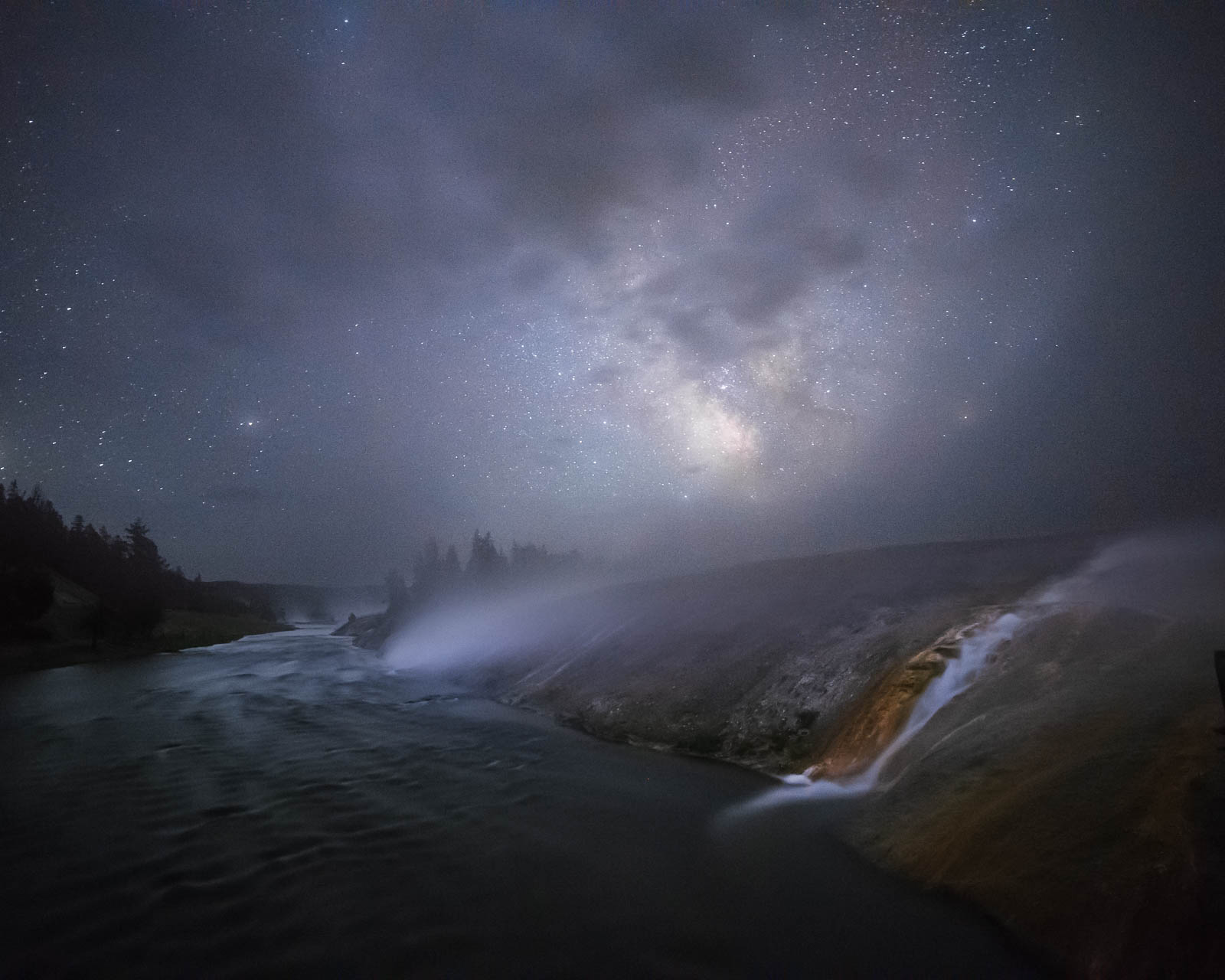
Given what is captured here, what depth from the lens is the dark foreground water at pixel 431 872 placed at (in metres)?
7.75

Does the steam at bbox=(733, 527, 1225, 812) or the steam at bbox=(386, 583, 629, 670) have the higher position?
the steam at bbox=(733, 527, 1225, 812)

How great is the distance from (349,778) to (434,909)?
928 cm

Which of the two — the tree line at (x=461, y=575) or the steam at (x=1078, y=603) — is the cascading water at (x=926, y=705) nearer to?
the steam at (x=1078, y=603)

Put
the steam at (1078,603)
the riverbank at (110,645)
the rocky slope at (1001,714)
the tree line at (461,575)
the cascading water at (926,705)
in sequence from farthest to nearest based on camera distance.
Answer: the tree line at (461,575)
the riverbank at (110,645)
the steam at (1078,603)
the cascading water at (926,705)
the rocky slope at (1001,714)

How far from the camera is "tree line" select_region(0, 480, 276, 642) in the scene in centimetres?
5400

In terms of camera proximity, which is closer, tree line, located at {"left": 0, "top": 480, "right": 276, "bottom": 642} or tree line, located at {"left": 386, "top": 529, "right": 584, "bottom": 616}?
tree line, located at {"left": 0, "top": 480, "right": 276, "bottom": 642}

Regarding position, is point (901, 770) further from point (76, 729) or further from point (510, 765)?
point (76, 729)

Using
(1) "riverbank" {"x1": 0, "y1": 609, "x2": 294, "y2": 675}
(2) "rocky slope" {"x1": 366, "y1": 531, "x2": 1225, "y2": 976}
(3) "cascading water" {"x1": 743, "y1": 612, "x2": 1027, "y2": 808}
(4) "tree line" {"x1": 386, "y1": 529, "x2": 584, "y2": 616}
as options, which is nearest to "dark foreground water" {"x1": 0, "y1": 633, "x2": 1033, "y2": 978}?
(3) "cascading water" {"x1": 743, "y1": 612, "x2": 1027, "y2": 808}

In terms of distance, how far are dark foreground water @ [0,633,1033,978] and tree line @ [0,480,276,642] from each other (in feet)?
165

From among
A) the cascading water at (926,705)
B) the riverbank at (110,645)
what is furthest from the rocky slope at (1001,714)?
the riverbank at (110,645)

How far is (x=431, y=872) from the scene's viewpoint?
1036cm

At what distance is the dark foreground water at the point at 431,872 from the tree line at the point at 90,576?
5040 centimetres

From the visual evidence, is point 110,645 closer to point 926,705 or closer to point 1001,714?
point 926,705

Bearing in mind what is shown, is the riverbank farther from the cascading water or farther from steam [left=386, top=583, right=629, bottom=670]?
the cascading water
